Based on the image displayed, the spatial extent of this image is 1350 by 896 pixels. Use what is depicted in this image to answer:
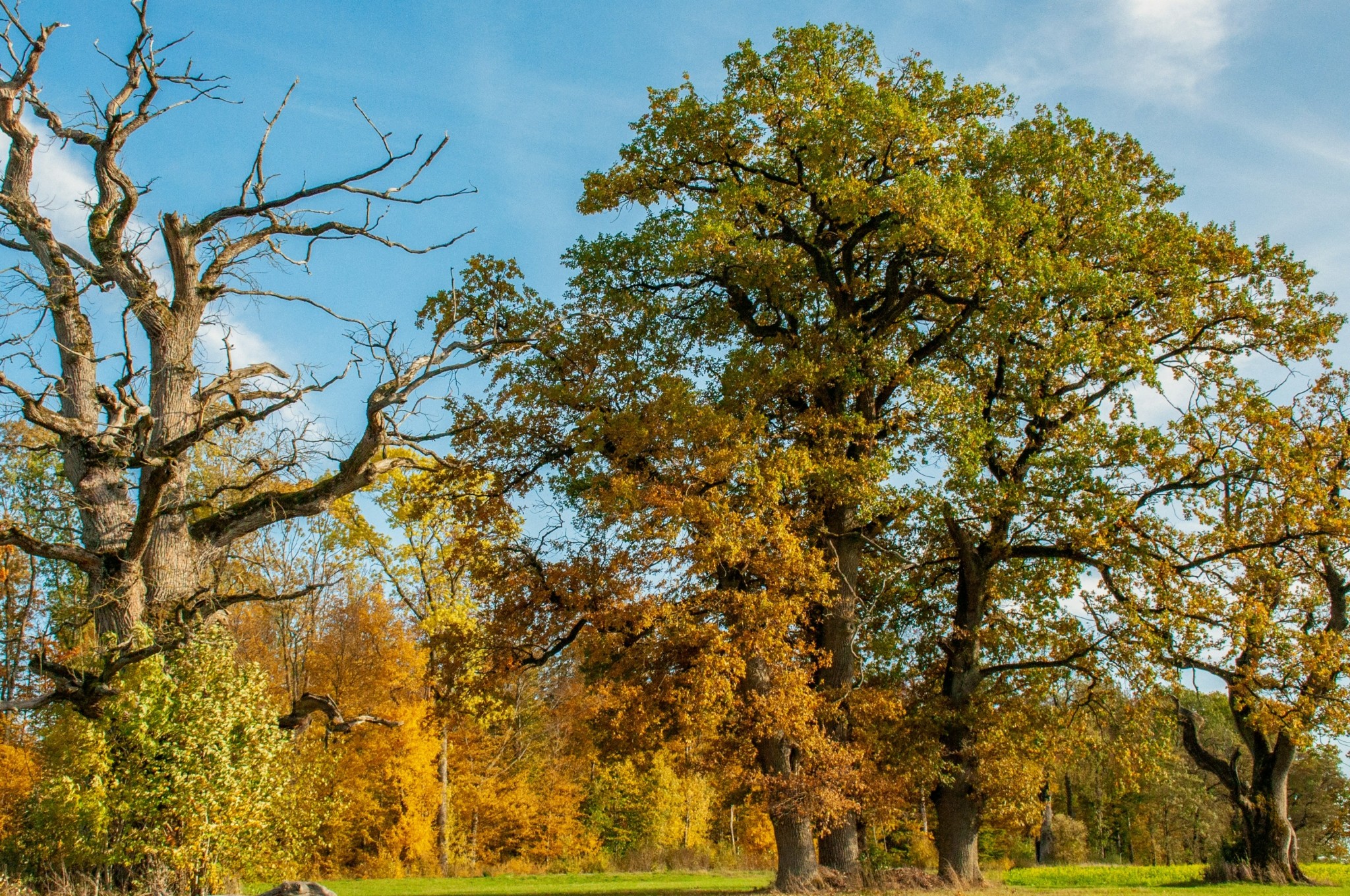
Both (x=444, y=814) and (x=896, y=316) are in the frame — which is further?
(x=444, y=814)

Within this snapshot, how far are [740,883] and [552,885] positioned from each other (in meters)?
4.47

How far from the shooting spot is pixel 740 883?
2266cm

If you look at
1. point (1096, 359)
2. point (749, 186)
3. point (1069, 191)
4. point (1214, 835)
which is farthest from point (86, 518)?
point (1214, 835)

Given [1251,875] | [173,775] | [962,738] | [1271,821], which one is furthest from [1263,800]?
[173,775]

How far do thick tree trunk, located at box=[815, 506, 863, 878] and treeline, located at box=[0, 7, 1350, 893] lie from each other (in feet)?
0.29

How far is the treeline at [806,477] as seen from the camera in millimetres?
13812

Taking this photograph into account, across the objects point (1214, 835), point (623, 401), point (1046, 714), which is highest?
point (623, 401)

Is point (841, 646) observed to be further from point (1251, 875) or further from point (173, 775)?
point (173, 775)

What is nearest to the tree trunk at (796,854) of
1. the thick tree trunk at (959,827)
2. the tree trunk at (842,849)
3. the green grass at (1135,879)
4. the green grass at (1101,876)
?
the tree trunk at (842,849)

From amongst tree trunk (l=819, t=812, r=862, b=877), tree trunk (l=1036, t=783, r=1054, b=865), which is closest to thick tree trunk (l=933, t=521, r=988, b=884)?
tree trunk (l=819, t=812, r=862, b=877)

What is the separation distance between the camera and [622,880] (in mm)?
24516

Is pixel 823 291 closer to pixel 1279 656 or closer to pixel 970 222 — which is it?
pixel 970 222

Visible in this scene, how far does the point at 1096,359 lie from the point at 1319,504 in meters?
4.45

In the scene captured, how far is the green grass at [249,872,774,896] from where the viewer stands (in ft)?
64.3
